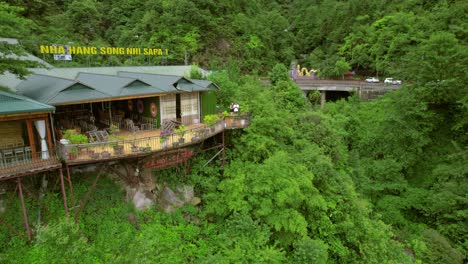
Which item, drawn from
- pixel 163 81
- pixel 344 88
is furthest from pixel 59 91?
pixel 344 88

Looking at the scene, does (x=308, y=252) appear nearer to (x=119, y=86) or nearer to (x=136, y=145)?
(x=136, y=145)

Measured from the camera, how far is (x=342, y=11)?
199 ft

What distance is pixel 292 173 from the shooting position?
15.6 metres

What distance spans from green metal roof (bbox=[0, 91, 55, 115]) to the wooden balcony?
1782 millimetres

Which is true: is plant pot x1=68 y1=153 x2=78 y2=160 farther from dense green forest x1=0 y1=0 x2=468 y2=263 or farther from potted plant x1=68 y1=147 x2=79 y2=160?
dense green forest x1=0 y1=0 x2=468 y2=263

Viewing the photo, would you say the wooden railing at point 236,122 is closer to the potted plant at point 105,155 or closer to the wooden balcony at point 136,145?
the wooden balcony at point 136,145

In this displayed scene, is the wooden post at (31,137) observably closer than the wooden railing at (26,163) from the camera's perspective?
No

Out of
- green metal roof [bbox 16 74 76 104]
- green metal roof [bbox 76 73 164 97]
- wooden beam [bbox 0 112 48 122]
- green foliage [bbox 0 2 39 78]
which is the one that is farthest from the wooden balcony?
green foliage [bbox 0 2 39 78]

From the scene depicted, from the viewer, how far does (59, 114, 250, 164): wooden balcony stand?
12.4m

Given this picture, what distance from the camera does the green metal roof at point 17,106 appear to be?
11475 millimetres

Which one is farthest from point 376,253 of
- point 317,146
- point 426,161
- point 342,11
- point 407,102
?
point 342,11

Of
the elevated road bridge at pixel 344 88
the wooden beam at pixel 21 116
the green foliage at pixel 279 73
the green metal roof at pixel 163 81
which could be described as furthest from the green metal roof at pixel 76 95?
the elevated road bridge at pixel 344 88

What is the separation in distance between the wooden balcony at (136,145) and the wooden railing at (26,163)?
1.64ft

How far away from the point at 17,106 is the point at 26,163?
7.80 feet
